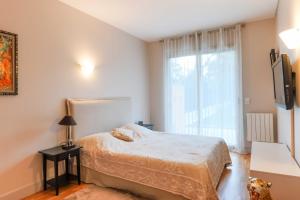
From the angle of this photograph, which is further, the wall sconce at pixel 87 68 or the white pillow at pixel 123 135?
the wall sconce at pixel 87 68

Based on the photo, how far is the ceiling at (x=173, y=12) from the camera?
3.18 metres

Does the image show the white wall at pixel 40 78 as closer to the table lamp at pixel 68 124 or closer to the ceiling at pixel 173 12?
the table lamp at pixel 68 124

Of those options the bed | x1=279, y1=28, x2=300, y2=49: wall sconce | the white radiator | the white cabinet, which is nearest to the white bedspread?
the bed

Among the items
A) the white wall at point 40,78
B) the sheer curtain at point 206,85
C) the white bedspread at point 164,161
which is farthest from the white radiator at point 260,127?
the white wall at point 40,78

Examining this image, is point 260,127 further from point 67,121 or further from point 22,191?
point 22,191

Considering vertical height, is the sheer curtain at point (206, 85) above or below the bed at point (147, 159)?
above

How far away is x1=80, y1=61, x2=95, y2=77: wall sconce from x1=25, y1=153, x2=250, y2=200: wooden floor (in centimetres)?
181

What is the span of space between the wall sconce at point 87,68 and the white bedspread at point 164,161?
115 centimetres

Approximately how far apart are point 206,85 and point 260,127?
140 centimetres

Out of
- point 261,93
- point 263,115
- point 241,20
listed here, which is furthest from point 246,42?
point 263,115

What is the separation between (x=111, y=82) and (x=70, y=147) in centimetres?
166

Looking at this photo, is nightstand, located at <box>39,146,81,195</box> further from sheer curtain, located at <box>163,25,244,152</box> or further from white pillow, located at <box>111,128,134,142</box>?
sheer curtain, located at <box>163,25,244,152</box>

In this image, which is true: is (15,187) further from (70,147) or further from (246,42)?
(246,42)

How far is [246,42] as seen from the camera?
420 centimetres
